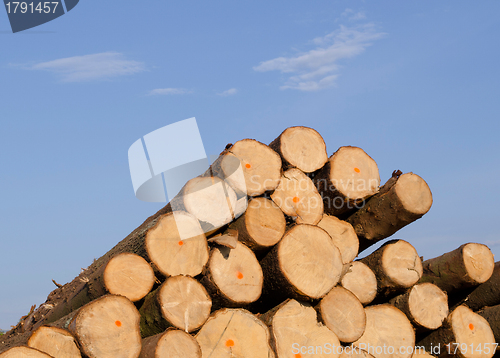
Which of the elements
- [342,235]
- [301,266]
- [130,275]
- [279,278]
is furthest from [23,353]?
[342,235]

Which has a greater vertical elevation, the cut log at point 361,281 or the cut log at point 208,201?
the cut log at point 208,201

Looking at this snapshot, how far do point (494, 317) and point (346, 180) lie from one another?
2.87 metres

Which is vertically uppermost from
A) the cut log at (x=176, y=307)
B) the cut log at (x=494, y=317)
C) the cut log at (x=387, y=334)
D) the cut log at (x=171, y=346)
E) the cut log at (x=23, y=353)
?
the cut log at (x=23, y=353)

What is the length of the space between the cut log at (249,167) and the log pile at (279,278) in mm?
13

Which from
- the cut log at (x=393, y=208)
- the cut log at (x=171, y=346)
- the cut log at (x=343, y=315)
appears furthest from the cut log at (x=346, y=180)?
the cut log at (x=171, y=346)

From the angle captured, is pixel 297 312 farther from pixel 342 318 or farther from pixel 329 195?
pixel 329 195

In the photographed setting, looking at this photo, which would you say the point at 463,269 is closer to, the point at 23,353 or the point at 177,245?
the point at 177,245

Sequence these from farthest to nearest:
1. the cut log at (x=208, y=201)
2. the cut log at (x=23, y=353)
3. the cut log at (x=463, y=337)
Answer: the cut log at (x=463, y=337) < the cut log at (x=208, y=201) < the cut log at (x=23, y=353)

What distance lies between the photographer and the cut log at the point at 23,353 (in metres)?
3.38

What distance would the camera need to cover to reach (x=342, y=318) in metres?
4.69

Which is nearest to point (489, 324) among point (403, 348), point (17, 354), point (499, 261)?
point (499, 261)

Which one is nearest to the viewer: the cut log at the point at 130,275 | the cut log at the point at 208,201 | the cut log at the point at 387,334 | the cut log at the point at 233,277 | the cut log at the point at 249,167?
the cut log at the point at 130,275

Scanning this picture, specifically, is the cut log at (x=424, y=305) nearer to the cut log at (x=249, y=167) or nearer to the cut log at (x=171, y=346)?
the cut log at (x=249, y=167)

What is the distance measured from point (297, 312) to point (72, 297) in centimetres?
247
